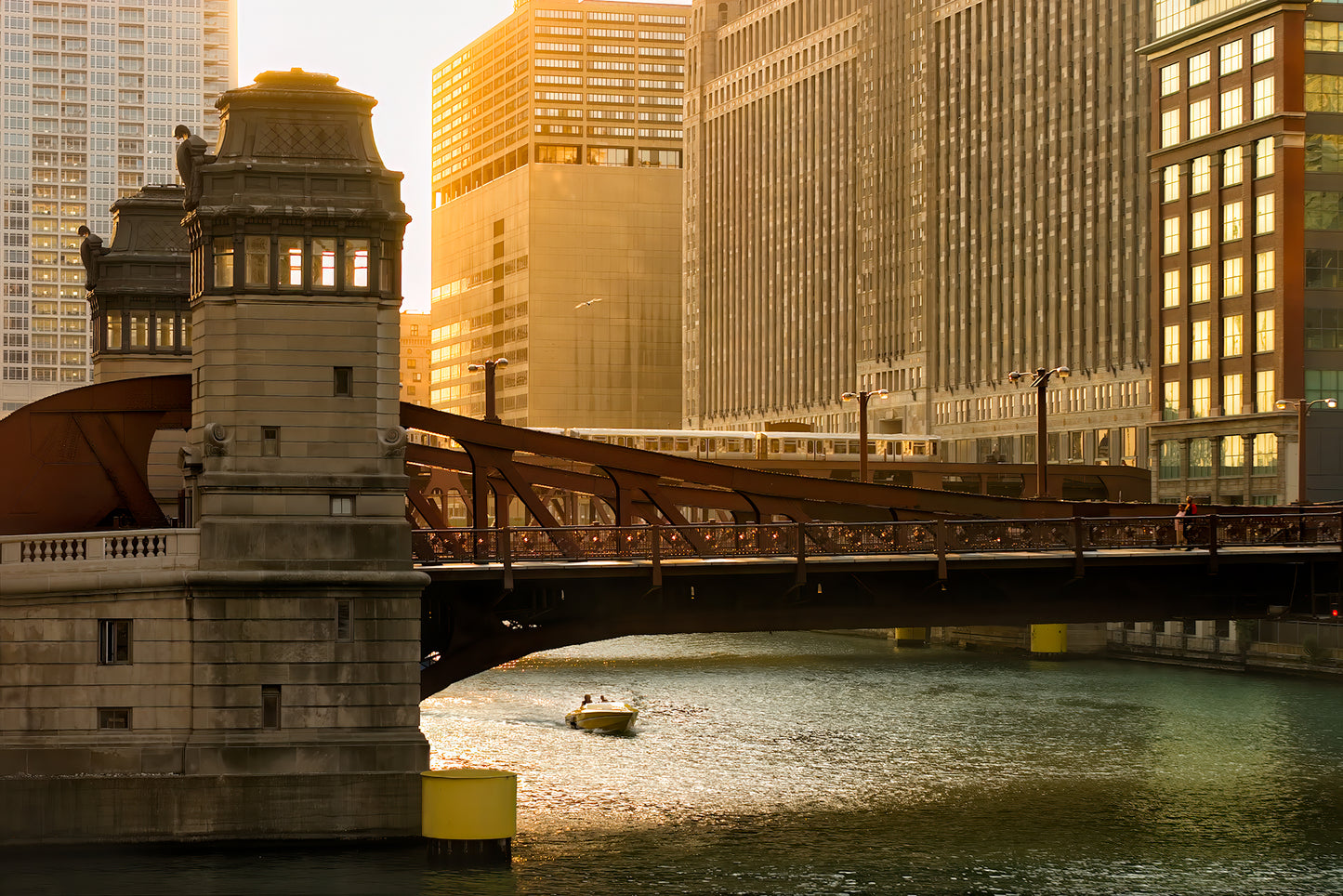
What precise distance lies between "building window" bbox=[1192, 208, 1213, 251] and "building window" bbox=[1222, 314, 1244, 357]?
544 centimetres

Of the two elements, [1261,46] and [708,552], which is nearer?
[708,552]

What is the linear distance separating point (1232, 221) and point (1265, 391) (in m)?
11.4

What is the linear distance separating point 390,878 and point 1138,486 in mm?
112206

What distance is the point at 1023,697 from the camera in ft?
282

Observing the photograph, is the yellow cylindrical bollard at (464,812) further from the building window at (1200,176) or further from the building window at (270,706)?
the building window at (1200,176)

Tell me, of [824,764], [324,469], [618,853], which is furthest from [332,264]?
[824,764]

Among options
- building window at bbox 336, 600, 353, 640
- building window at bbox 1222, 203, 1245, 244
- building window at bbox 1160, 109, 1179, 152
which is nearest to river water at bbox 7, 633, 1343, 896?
building window at bbox 336, 600, 353, 640

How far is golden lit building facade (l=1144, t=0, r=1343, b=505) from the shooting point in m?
114

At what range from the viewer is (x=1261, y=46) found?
115312mm

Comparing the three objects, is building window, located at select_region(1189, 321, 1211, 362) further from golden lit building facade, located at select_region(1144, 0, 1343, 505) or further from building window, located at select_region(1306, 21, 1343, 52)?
building window, located at select_region(1306, 21, 1343, 52)

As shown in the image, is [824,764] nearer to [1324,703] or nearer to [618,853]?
[618,853]

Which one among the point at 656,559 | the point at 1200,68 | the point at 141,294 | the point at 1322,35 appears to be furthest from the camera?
the point at 1200,68

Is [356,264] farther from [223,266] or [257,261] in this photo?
[223,266]

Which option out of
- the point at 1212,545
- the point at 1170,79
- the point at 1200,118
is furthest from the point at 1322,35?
the point at 1212,545
